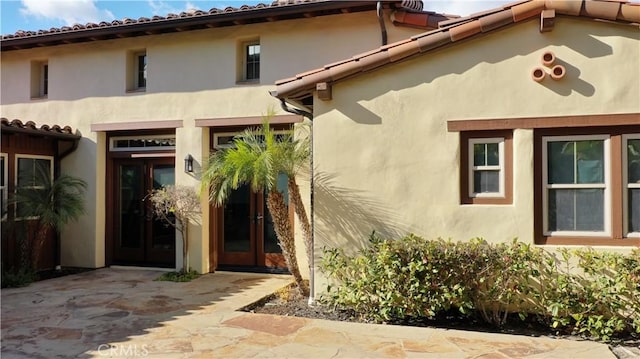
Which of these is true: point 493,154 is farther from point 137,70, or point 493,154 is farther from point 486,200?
point 137,70

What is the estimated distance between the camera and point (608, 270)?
20.1ft

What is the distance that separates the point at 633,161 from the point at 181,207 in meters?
8.27

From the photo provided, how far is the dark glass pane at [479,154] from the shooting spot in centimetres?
699

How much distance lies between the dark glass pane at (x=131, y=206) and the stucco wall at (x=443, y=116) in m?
5.91

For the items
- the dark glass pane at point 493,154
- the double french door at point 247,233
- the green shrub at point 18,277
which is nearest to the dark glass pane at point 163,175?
the double french door at point 247,233

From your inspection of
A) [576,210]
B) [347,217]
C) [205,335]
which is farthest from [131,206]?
[576,210]

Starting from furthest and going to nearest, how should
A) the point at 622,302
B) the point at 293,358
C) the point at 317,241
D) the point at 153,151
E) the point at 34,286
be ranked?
the point at 153,151 → the point at 34,286 → the point at 317,241 → the point at 622,302 → the point at 293,358

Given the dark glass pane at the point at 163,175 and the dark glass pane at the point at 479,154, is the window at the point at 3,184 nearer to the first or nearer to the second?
the dark glass pane at the point at 163,175

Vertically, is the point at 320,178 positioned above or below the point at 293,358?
above

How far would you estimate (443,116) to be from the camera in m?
7.04

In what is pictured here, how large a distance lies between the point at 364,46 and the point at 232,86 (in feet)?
9.98

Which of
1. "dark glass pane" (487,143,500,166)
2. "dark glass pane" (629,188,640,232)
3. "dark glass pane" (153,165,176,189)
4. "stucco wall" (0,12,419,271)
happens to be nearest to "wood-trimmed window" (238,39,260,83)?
"stucco wall" (0,12,419,271)

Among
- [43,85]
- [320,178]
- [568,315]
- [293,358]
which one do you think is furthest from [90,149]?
[568,315]

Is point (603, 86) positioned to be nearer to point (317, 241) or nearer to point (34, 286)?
point (317, 241)
